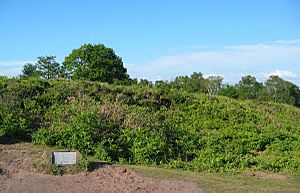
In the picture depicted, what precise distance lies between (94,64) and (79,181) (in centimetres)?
2635

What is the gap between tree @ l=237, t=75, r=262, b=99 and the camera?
3525cm

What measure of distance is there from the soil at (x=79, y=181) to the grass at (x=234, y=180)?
13.2 inches

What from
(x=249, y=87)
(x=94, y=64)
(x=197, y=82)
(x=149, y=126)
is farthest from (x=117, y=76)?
(x=149, y=126)

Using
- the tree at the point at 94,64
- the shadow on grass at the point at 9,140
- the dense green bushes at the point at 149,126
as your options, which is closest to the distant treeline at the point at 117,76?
the tree at the point at 94,64

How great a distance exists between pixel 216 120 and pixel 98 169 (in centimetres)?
798

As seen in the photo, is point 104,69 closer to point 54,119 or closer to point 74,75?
point 74,75

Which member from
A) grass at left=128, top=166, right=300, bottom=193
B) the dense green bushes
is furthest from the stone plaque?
the dense green bushes

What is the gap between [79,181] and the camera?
8.02 meters

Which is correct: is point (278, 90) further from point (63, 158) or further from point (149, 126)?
point (63, 158)

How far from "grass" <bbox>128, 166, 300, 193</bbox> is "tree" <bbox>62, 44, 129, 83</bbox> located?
24.2m

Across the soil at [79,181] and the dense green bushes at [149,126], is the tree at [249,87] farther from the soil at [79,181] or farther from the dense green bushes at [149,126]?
the soil at [79,181]

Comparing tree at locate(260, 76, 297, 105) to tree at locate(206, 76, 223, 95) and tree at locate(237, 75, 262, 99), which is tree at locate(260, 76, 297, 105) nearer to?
tree at locate(237, 75, 262, 99)

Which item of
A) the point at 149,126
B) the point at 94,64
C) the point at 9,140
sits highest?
the point at 94,64

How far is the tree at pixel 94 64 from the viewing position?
33.4 m
